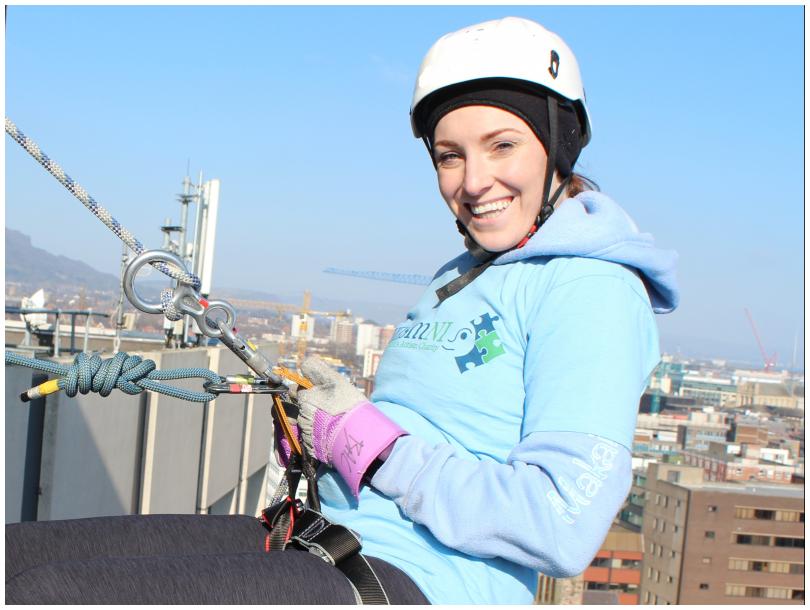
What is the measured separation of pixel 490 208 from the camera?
210 cm

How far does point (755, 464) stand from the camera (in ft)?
249

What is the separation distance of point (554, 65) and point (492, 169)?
0.32 m

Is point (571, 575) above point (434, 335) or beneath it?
beneath

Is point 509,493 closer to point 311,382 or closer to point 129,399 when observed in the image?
point 311,382

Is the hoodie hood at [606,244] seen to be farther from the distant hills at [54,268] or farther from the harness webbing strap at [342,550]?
the distant hills at [54,268]

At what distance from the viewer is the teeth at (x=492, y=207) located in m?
2.09

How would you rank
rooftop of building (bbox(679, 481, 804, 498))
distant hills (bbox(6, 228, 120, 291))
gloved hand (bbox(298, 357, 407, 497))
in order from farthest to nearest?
rooftop of building (bbox(679, 481, 804, 498)) → distant hills (bbox(6, 228, 120, 291)) → gloved hand (bbox(298, 357, 407, 497))

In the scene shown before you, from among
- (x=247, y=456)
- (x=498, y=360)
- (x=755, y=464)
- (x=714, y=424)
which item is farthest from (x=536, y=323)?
(x=714, y=424)

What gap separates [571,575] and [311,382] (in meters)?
0.63

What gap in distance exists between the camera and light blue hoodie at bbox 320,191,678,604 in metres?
1.65

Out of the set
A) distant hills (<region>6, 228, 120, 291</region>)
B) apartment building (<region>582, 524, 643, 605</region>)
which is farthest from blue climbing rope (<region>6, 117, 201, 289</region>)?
apartment building (<region>582, 524, 643, 605</region>)

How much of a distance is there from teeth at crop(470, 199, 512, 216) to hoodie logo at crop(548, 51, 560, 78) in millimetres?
315

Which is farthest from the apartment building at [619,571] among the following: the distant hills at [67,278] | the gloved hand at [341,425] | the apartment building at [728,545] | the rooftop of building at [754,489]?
the gloved hand at [341,425]

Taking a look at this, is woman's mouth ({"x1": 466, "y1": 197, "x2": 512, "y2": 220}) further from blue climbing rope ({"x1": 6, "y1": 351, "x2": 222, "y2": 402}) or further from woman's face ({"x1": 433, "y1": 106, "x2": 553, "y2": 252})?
blue climbing rope ({"x1": 6, "y1": 351, "x2": 222, "y2": 402})
